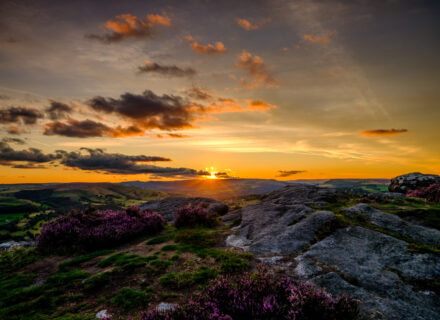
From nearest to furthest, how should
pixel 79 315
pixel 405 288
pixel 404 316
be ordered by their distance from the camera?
1. pixel 404 316
2. pixel 405 288
3. pixel 79 315

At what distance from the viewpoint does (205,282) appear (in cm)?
→ 660

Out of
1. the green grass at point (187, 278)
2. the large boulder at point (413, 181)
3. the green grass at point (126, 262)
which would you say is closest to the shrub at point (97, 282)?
the green grass at point (126, 262)

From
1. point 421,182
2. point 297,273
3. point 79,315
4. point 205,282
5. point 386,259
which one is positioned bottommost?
point 79,315

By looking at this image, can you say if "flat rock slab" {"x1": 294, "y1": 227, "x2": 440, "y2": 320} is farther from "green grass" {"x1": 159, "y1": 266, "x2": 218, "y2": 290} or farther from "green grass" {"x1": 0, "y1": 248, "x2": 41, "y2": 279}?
"green grass" {"x1": 0, "y1": 248, "x2": 41, "y2": 279}

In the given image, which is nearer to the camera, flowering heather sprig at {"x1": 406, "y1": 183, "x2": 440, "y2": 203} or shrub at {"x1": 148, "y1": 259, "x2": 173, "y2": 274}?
shrub at {"x1": 148, "y1": 259, "x2": 173, "y2": 274}

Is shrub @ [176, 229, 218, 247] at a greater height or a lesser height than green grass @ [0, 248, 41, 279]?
greater

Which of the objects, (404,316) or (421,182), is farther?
(421,182)

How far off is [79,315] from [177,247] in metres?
4.93

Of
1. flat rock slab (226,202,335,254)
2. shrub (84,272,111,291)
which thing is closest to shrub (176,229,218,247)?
flat rock slab (226,202,335,254)

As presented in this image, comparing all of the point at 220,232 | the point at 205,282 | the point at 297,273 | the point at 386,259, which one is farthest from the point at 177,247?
the point at 386,259

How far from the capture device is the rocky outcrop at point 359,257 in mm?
4770

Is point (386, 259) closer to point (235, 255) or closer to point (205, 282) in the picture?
point (235, 255)

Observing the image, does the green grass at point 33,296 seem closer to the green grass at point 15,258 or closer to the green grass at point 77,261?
the green grass at point 77,261

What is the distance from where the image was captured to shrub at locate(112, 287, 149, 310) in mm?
5855
